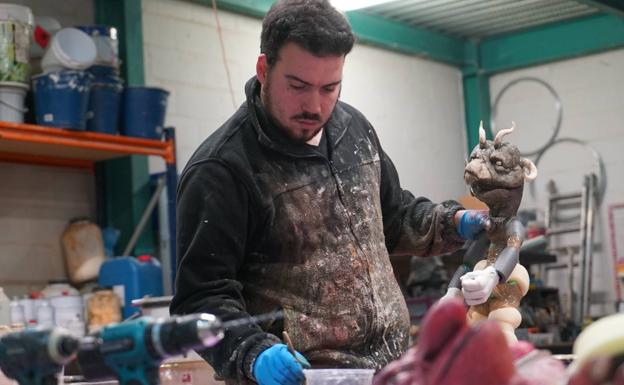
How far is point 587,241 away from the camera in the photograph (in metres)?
7.89

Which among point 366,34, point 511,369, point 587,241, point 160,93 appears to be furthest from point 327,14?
point 587,241

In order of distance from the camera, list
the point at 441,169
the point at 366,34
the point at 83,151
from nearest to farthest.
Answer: the point at 83,151 < the point at 366,34 < the point at 441,169

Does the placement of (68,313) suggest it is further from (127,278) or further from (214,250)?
(214,250)

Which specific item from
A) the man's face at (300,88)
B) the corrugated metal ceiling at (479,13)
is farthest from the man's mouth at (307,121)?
the corrugated metal ceiling at (479,13)

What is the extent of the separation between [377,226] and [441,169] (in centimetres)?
578

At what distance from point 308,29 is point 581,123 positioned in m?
6.12

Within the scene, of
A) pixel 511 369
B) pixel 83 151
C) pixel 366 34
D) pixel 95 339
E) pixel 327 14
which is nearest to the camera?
pixel 511 369

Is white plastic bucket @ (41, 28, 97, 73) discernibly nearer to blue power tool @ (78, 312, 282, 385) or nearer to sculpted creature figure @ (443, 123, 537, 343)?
sculpted creature figure @ (443, 123, 537, 343)

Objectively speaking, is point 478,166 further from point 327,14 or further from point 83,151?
point 83,151

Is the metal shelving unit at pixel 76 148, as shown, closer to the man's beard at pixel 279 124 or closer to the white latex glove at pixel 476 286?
the man's beard at pixel 279 124

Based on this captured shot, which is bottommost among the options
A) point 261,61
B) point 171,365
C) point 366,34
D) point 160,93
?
point 171,365

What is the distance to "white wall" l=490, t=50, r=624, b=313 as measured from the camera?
7996 mm

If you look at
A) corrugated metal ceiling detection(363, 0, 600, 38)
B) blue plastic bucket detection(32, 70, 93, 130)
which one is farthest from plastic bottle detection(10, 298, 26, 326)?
corrugated metal ceiling detection(363, 0, 600, 38)

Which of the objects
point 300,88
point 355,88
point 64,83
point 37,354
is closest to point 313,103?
point 300,88
